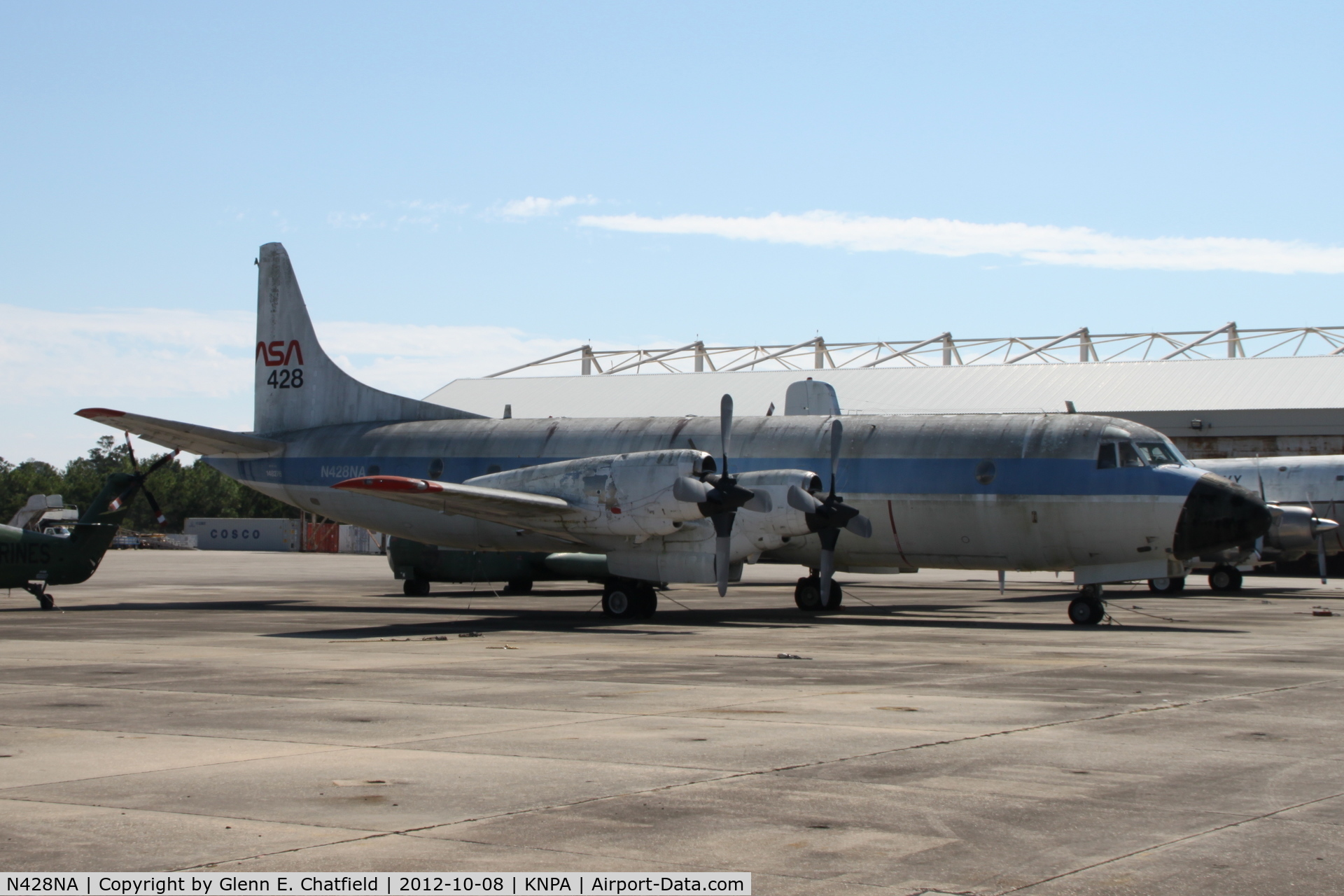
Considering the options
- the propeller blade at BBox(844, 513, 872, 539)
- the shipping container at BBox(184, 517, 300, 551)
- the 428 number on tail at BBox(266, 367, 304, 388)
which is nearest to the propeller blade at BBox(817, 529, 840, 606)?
the propeller blade at BBox(844, 513, 872, 539)

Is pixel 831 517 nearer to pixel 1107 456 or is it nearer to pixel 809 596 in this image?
pixel 809 596

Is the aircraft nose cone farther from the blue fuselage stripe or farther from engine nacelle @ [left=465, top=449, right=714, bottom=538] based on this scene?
engine nacelle @ [left=465, top=449, right=714, bottom=538]

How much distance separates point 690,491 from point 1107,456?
8.17 metres

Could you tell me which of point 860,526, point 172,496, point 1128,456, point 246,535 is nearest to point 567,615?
point 860,526

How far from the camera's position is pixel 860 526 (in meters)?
27.1

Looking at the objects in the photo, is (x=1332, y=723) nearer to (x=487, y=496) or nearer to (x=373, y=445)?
(x=487, y=496)

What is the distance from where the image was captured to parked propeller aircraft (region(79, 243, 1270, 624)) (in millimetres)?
24922

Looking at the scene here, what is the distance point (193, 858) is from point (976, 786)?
16.6ft

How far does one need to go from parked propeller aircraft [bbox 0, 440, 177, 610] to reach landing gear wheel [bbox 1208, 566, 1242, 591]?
3113cm

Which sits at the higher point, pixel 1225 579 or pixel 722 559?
pixel 722 559

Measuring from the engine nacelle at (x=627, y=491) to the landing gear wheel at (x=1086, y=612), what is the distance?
747 centimetres

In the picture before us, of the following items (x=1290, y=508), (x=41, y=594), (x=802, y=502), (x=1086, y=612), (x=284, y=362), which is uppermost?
(x=284, y=362)

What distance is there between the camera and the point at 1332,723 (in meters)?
12.1

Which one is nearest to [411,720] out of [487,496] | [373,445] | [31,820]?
[31,820]
